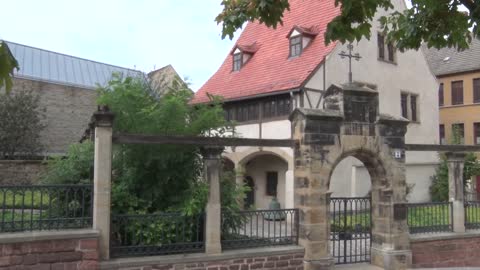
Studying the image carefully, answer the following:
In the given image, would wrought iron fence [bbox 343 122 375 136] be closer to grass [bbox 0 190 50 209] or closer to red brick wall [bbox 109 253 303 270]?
red brick wall [bbox 109 253 303 270]

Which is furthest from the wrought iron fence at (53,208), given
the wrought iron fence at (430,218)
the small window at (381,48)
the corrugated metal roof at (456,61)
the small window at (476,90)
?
the small window at (476,90)

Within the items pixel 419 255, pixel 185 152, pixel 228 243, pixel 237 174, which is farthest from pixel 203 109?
pixel 419 255

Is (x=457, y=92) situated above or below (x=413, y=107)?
above

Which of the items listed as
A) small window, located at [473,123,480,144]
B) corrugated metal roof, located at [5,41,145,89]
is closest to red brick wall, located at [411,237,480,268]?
small window, located at [473,123,480,144]

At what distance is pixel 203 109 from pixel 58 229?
3389 mm

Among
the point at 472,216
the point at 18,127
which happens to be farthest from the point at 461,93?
the point at 18,127

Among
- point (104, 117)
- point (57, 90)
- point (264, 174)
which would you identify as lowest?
point (264, 174)

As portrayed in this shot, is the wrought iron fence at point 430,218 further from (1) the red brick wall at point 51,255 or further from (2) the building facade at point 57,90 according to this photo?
(2) the building facade at point 57,90

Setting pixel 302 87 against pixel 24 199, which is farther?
pixel 302 87

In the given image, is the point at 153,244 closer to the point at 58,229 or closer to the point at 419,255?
the point at 58,229

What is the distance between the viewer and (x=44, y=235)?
7.19m

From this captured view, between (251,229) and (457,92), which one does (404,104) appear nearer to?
(457,92)

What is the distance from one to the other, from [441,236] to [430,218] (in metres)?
0.58

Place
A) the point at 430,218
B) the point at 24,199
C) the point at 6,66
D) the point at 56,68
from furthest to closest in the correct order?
1. the point at 56,68
2. the point at 430,218
3. the point at 24,199
4. the point at 6,66
